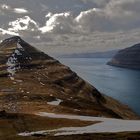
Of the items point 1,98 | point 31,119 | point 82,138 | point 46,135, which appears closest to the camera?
point 82,138

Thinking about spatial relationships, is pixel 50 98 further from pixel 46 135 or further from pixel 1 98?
pixel 46 135

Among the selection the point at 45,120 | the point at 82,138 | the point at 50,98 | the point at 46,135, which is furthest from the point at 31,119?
the point at 50,98

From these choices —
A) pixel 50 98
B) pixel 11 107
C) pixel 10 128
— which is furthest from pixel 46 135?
pixel 50 98

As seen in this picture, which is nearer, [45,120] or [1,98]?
[45,120]

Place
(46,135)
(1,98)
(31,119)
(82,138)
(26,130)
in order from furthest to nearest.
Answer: (1,98) → (31,119) → (26,130) → (46,135) → (82,138)

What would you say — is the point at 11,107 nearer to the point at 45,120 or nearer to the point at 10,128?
the point at 45,120

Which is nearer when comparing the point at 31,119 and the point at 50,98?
the point at 31,119

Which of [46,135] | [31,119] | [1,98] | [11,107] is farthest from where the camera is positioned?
[1,98]

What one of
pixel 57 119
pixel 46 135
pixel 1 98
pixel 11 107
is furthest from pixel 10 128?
pixel 1 98
